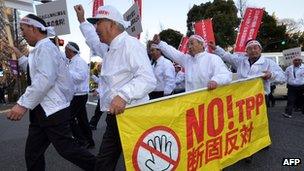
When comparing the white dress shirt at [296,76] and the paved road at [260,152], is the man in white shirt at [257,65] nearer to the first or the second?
the paved road at [260,152]

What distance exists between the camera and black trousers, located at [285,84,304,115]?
1345 centimetres

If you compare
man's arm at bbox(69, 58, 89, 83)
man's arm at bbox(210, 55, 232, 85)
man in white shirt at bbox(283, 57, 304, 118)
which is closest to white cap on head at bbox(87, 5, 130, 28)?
man's arm at bbox(210, 55, 232, 85)

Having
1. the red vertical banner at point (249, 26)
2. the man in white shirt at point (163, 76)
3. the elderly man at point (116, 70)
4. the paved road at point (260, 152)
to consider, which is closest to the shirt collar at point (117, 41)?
the elderly man at point (116, 70)

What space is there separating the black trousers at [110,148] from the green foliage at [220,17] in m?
34.2

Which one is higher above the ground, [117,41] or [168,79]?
[117,41]

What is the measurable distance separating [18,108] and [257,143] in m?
3.21

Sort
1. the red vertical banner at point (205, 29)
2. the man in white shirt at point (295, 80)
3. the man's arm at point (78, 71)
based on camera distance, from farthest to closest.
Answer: the man in white shirt at point (295, 80), the red vertical banner at point (205, 29), the man's arm at point (78, 71)

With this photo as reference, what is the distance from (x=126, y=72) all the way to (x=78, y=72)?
13.9ft

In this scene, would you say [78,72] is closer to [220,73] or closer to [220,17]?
[220,73]

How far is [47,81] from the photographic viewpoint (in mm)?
4758

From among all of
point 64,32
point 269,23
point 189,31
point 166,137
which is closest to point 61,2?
point 64,32

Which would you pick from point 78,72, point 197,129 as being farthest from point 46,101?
point 78,72

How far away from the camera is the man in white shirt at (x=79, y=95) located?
8281mm

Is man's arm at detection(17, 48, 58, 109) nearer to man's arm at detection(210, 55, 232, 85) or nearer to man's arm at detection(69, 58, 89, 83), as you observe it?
man's arm at detection(210, 55, 232, 85)
